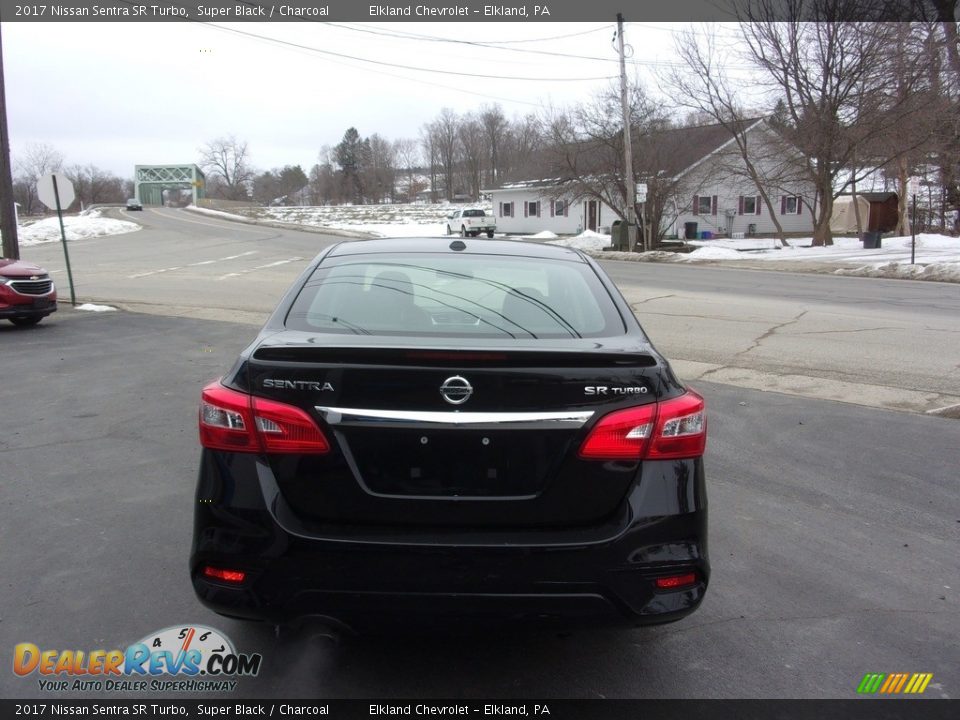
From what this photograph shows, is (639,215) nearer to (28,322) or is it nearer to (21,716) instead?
(28,322)

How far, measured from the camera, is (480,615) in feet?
8.50

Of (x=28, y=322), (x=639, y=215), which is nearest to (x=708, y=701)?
(x=28, y=322)

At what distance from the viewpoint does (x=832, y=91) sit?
1232 inches

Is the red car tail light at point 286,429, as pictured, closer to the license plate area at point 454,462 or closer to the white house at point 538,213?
the license plate area at point 454,462

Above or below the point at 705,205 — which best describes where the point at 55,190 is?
below

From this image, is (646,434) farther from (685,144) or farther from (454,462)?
(685,144)

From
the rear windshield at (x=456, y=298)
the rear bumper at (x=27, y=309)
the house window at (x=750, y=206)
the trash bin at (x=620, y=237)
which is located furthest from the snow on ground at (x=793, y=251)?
the rear bumper at (x=27, y=309)

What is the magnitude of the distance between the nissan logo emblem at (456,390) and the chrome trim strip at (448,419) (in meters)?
0.05

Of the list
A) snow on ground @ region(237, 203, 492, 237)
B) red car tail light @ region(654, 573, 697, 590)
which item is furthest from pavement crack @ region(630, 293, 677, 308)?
snow on ground @ region(237, 203, 492, 237)

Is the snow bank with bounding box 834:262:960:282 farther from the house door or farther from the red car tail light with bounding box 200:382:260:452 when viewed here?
the house door

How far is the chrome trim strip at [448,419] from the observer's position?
103 inches

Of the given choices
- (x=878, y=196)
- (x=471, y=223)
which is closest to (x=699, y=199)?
(x=878, y=196)

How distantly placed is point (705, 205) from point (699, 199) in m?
0.75

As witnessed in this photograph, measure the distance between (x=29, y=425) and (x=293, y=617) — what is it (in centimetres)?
531
